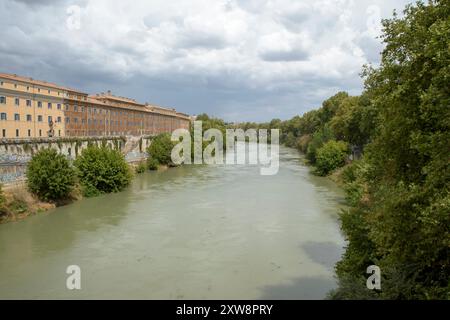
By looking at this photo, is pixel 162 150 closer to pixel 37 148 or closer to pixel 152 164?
pixel 152 164

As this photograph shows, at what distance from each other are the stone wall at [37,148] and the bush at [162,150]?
1.45 metres

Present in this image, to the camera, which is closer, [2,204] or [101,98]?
[2,204]

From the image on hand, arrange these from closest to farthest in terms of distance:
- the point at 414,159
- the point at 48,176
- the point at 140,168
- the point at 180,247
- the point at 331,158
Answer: the point at 414,159 < the point at 180,247 < the point at 48,176 < the point at 331,158 < the point at 140,168

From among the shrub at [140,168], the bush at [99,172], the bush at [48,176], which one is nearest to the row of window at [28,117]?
the shrub at [140,168]

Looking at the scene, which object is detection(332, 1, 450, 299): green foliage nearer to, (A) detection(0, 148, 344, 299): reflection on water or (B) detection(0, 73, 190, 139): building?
(A) detection(0, 148, 344, 299): reflection on water

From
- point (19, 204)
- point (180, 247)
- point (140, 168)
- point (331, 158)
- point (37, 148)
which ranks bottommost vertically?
point (180, 247)

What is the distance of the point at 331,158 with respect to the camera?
47.0 meters

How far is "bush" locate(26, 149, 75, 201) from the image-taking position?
91.9ft

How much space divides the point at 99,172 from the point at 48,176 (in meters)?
6.15

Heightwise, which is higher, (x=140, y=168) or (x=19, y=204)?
(x=140, y=168)

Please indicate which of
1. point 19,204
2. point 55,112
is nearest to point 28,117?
point 55,112

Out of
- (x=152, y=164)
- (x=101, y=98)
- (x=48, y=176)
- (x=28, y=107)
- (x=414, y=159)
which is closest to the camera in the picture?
(x=414, y=159)

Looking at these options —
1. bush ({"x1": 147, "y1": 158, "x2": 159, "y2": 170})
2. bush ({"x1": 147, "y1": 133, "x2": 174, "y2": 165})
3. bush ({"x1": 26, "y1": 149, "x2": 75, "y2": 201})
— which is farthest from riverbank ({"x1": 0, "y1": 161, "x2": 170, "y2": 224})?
bush ({"x1": 147, "y1": 133, "x2": 174, "y2": 165})

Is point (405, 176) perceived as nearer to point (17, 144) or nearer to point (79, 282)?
point (79, 282)
